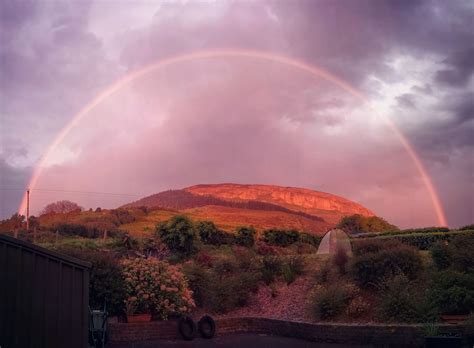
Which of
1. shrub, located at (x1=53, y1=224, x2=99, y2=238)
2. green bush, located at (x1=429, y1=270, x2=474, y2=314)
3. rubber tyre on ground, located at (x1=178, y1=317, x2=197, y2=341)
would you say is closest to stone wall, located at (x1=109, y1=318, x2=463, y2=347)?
rubber tyre on ground, located at (x1=178, y1=317, x2=197, y2=341)

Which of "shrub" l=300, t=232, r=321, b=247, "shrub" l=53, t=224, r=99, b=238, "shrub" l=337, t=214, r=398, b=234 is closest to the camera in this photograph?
"shrub" l=300, t=232, r=321, b=247

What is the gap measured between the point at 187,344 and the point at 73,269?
7530 millimetres

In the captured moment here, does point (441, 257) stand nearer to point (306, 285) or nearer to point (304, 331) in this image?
point (306, 285)

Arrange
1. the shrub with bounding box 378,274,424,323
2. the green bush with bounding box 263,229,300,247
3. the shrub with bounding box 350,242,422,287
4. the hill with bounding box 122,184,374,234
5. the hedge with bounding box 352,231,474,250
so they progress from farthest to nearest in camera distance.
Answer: the hill with bounding box 122,184,374,234 < the green bush with bounding box 263,229,300,247 < the hedge with bounding box 352,231,474,250 < the shrub with bounding box 350,242,422,287 < the shrub with bounding box 378,274,424,323

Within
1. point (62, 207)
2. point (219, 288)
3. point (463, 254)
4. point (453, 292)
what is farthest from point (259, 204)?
point (453, 292)

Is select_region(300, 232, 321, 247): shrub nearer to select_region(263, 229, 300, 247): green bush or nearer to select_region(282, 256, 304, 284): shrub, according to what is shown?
select_region(263, 229, 300, 247): green bush

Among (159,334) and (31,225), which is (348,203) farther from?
(159,334)

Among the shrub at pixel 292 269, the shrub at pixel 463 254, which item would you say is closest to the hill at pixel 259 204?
the shrub at pixel 292 269

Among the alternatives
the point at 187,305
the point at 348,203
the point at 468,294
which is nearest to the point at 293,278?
the point at 187,305

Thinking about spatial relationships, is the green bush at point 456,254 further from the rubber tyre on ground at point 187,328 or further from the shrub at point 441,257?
the rubber tyre on ground at point 187,328

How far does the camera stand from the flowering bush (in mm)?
16609

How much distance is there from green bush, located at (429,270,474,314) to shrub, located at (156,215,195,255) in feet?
60.1

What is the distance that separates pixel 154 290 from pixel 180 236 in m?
15.7

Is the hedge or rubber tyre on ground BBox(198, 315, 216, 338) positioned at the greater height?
the hedge
